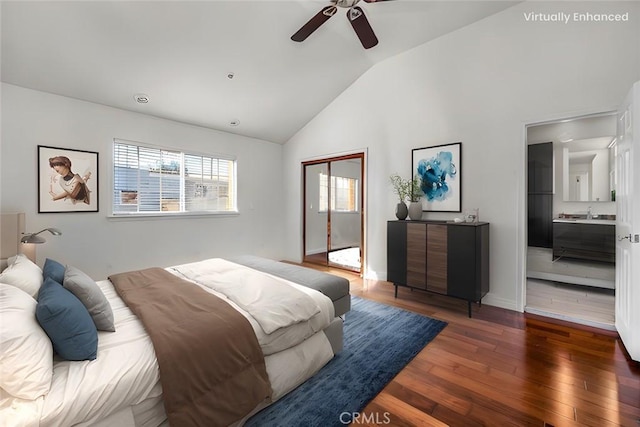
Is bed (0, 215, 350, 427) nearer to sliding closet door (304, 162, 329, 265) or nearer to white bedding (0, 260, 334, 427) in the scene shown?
white bedding (0, 260, 334, 427)

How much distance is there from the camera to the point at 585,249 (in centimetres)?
398

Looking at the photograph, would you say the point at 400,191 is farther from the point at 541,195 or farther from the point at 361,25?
the point at 541,195

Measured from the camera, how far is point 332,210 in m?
5.85

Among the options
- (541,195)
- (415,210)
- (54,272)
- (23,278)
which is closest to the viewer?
(23,278)

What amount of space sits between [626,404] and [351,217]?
448 centimetres

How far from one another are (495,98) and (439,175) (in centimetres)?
106

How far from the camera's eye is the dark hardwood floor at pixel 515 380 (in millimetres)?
1676

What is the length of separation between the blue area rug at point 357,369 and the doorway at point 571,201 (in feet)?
6.27

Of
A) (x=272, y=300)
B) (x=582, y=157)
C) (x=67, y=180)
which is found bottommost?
(x=272, y=300)

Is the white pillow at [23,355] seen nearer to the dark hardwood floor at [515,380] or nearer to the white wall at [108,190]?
the dark hardwood floor at [515,380]

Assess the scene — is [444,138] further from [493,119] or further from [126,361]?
[126,361]

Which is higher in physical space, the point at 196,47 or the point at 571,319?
the point at 196,47

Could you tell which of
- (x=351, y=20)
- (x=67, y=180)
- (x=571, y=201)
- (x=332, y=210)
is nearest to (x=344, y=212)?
(x=332, y=210)

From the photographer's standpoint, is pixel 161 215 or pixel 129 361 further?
pixel 161 215
